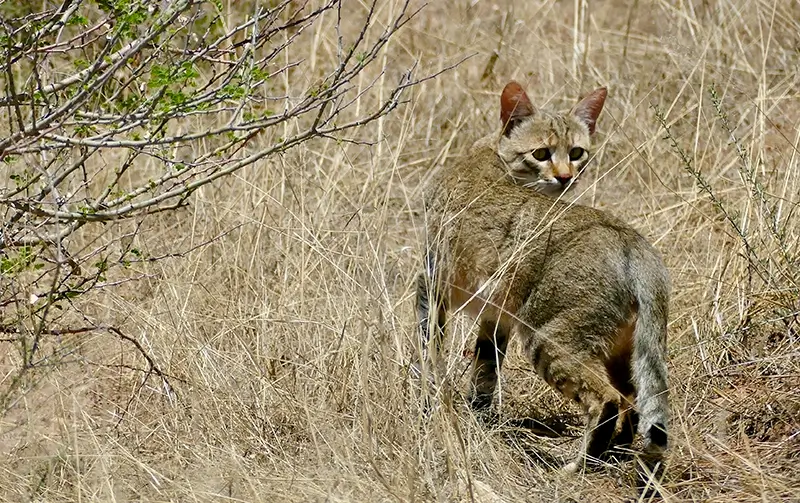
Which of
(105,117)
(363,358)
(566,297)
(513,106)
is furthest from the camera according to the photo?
(513,106)

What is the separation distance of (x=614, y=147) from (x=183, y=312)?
2903 mm

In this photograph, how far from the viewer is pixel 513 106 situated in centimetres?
471

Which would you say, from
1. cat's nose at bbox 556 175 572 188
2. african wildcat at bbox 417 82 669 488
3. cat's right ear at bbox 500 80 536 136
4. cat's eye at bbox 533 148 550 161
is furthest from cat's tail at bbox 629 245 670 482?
cat's right ear at bbox 500 80 536 136

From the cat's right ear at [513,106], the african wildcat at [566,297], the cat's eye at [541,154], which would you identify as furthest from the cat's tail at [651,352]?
the cat's right ear at [513,106]

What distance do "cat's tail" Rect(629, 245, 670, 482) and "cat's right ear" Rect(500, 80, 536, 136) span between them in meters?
1.08

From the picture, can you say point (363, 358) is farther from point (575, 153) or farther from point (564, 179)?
point (575, 153)

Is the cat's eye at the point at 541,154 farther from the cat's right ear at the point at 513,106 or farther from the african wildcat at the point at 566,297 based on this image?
the african wildcat at the point at 566,297

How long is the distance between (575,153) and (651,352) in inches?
50.9

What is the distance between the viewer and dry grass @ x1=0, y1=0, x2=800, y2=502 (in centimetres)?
345

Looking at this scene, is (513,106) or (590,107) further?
(590,107)

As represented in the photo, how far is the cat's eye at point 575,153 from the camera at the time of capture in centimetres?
473

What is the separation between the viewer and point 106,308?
14.6 ft

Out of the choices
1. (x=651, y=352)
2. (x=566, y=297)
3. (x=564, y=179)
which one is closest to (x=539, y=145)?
(x=564, y=179)

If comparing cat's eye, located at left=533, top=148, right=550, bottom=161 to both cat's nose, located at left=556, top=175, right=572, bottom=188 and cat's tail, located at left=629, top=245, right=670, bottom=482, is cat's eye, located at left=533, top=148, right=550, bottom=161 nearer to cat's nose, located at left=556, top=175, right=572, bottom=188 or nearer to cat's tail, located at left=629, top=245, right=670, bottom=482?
cat's nose, located at left=556, top=175, right=572, bottom=188
